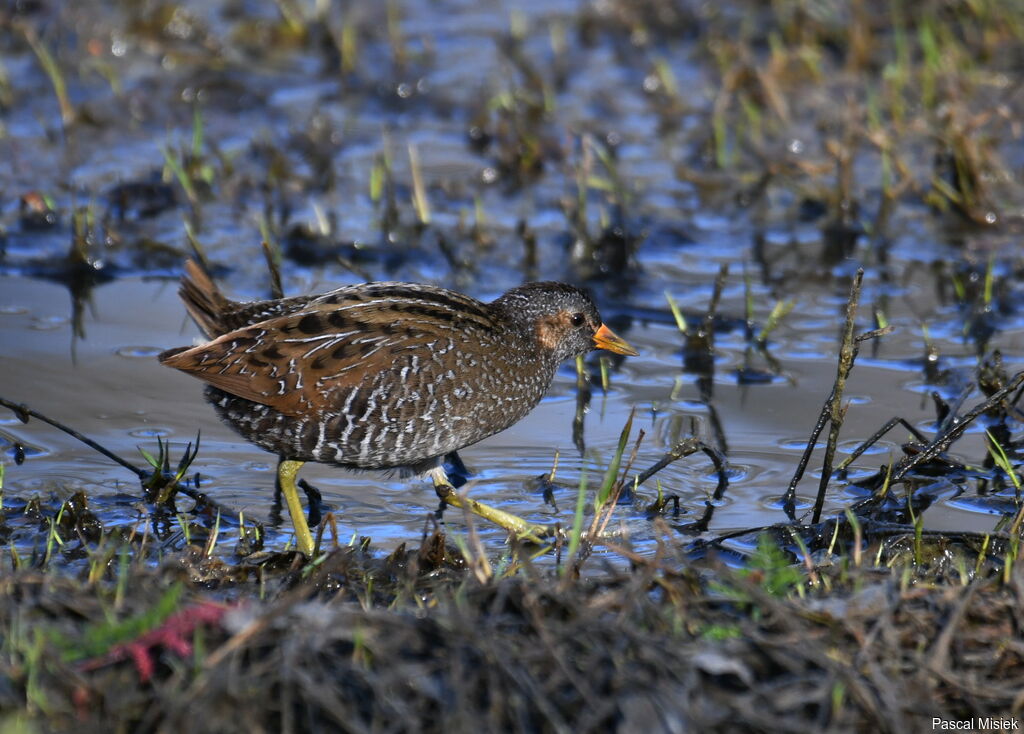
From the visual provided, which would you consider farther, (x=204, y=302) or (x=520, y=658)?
(x=204, y=302)

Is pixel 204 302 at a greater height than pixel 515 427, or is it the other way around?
pixel 204 302

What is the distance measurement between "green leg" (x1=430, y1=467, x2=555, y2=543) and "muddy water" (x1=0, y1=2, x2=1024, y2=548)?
10cm

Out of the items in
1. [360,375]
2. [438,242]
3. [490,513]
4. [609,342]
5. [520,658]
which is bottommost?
[520,658]

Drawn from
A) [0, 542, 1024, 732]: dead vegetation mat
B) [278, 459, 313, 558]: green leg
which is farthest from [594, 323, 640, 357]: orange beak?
Result: [0, 542, 1024, 732]: dead vegetation mat

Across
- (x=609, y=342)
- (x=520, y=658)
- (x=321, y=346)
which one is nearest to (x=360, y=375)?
(x=321, y=346)

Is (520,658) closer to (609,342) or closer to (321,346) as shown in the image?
(321,346)

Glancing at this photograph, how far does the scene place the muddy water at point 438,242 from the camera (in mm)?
5320

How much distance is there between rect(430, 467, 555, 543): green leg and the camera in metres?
4.77

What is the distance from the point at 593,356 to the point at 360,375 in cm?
191

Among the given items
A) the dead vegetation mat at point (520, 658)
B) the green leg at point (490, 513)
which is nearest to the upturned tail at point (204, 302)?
the green leg at point (490, 513)

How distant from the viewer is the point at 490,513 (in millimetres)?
4875

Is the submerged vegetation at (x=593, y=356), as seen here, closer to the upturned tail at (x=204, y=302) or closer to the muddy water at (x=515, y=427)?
the muddy water at (x=515, y=427)

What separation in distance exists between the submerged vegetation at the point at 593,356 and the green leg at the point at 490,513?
0.08m

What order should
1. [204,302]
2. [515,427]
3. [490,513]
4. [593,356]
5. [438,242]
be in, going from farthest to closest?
1. [438,242]
2. [593,356]
3. [515,427]
4. [204,302]
5. [490,513]
